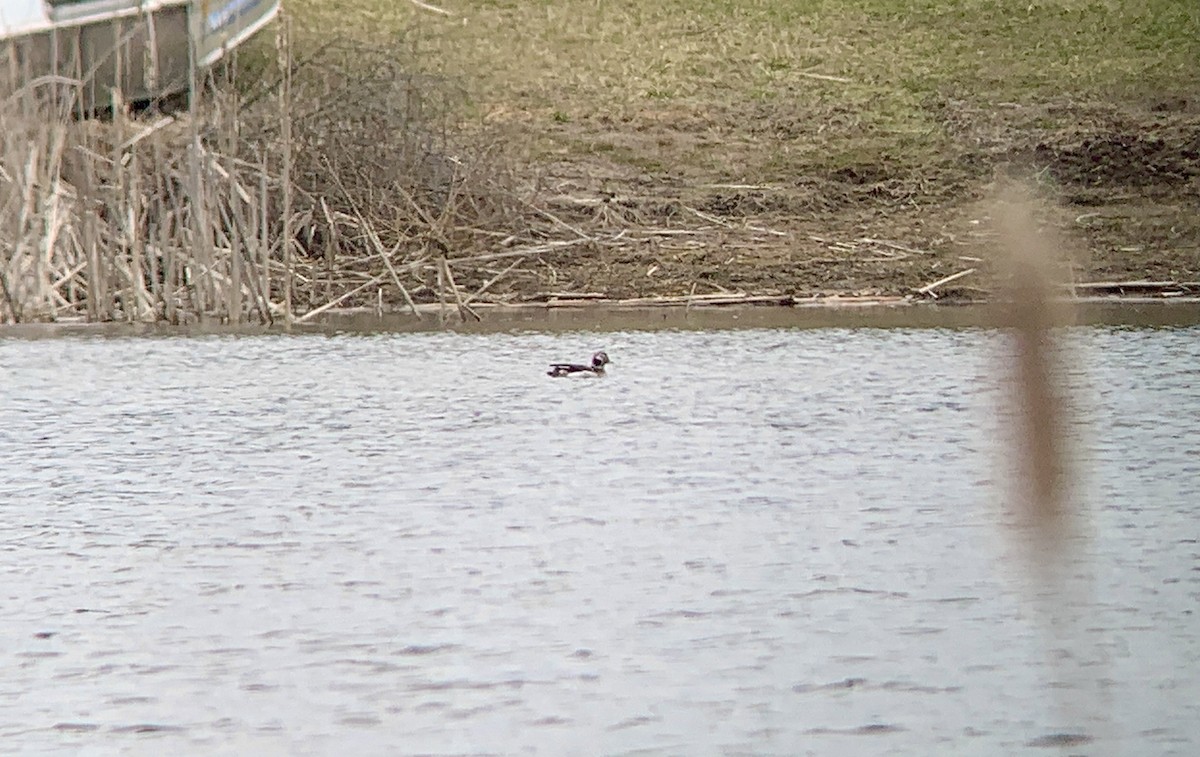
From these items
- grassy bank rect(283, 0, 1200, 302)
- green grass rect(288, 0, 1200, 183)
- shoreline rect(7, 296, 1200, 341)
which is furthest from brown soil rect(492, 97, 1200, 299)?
shoreline rect(7, 296, 1200, 341)

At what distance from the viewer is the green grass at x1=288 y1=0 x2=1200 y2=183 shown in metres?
15.3

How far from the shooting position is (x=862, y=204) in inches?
546

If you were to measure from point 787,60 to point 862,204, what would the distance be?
314 cm

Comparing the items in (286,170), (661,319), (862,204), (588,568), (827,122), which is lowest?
(588,568)

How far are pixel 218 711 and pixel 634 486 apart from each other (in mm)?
2596

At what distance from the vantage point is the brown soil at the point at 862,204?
12516 mm

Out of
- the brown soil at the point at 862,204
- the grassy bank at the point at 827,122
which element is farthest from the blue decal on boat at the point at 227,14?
the brown soil at the point at 862,204

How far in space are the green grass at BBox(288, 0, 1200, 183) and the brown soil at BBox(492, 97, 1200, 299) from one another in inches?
5.4

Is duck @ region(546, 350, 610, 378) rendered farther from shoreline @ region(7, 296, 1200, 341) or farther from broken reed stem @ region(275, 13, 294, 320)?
broken reed stem @ region(275, 13, 294, 320)

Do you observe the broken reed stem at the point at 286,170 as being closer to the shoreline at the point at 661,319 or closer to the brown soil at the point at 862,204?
the shoreline at the point at 661,319

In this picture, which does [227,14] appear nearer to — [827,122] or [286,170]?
[827,122]

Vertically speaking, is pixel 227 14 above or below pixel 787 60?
above

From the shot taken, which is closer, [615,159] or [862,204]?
[862,204]

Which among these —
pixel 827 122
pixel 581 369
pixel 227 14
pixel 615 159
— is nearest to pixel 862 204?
pixel 615 159
